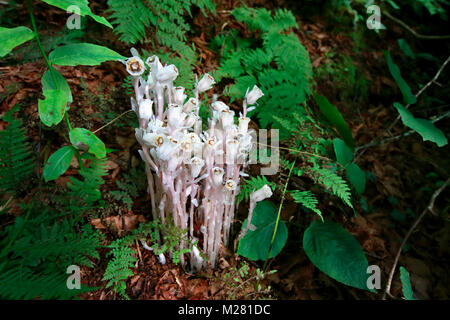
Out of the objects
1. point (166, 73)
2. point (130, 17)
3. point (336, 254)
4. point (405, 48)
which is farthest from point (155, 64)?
point (405, 48)

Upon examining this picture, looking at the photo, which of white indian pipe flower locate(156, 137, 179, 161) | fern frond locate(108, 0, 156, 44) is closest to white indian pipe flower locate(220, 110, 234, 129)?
white indian pipe flower locate(156, 137, 179, 161)

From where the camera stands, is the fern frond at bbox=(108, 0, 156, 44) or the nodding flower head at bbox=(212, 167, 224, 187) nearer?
the nodding flower head at bbox=(212, 167, 224, 187)

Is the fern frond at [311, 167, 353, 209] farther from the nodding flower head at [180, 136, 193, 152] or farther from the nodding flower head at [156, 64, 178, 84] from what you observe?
the nodding flower head at [156, 64, 178, 84]

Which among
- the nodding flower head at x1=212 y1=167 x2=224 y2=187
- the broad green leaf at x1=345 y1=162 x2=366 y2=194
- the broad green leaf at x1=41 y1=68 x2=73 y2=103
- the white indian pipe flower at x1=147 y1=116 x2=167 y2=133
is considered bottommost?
the broad green leaf at x1=345 y1=162 x2=366 y2=194

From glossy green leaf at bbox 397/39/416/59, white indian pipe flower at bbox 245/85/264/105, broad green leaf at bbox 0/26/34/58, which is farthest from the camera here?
glossy green leaf at bbox 397/39/416/59

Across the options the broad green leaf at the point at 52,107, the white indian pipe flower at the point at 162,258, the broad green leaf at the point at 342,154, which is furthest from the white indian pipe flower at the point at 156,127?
the broad green leaf at the point at 342,154

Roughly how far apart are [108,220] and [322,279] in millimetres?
1351

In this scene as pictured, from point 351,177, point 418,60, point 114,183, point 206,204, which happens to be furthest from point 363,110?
point 114,183

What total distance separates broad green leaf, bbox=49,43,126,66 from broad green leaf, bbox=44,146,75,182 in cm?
40

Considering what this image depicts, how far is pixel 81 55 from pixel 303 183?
1529 mm

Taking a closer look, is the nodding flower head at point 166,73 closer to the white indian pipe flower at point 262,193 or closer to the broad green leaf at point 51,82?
the broad green leaf at point 51,82

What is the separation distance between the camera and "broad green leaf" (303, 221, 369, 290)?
155 centimetres

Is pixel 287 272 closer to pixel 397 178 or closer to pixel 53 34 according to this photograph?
pixel 397 178

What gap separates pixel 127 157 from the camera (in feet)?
6.32
